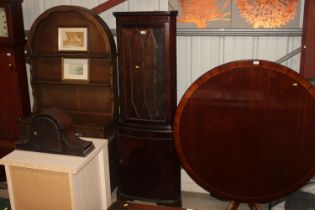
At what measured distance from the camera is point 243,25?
2762 millimetres

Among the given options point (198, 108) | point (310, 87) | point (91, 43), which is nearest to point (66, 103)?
point (91, 43)

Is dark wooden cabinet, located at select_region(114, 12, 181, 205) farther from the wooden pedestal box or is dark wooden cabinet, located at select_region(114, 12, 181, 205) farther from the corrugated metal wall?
the wooden pedestal box

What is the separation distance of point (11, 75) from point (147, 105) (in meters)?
1.34

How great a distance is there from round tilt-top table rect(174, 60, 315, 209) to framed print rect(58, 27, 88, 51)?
3.70 ft

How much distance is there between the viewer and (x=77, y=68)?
2982 millimetres

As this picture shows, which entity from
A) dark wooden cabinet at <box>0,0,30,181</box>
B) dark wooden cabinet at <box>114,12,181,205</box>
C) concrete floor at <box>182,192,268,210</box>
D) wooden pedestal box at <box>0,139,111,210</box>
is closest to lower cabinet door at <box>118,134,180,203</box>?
dark wooden cabinet at <box>114,12,181,205</box>

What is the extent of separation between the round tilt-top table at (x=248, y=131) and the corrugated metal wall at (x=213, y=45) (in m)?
0.76

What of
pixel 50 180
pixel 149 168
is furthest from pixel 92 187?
pixel 149 168

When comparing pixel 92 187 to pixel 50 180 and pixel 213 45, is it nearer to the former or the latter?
pixel 50 180

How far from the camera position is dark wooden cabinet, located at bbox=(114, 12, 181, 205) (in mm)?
2523

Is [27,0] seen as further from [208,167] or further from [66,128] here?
[208,167]

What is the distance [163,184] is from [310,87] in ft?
4.39

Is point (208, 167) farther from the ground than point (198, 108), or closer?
closer

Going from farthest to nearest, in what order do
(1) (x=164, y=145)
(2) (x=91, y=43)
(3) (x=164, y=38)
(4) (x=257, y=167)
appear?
(2) (x=91, y=43) < (1) (x=164, y=145) < (3) (x=164, y=38) < (4) (x=257, y=167)
